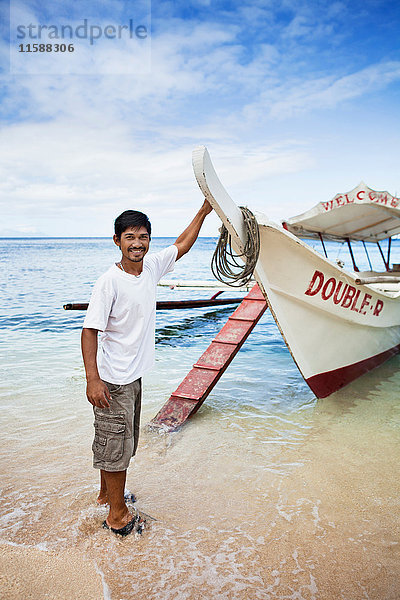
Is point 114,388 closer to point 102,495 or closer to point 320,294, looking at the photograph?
point 102,495

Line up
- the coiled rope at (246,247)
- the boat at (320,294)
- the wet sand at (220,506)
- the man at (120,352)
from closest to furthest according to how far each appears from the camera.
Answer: the wet sand at (220,506)
the man at (120,352)
the coiled rope at (246,247)
the boat at (320,294)

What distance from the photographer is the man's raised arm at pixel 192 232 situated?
2809 mm

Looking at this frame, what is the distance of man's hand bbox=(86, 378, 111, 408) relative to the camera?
2266 mm

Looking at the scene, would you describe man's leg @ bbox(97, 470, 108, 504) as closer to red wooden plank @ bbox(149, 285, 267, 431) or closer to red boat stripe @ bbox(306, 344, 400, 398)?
red wooden plank @ bbox(149, 285, 267, 431)

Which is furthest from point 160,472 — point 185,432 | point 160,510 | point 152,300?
point 152,300

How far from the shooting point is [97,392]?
2271 millimetres

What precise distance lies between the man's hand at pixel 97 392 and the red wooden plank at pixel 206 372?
6.10 ft

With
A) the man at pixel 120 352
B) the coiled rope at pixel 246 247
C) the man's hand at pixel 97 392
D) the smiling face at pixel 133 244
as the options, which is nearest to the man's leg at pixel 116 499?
the man at pixel 120 352

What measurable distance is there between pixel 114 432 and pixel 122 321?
0.60 m

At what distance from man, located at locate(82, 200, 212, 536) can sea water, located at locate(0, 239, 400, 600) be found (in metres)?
0.35

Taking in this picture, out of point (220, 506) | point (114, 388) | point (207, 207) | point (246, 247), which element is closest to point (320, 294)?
point (246, 247)

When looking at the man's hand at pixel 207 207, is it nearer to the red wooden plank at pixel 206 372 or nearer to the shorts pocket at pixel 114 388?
the shorts pocket at pixel 114 388

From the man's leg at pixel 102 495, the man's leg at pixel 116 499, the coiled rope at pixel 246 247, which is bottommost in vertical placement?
the man's leg at pixel 102 495

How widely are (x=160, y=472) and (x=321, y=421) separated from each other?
185 cm
